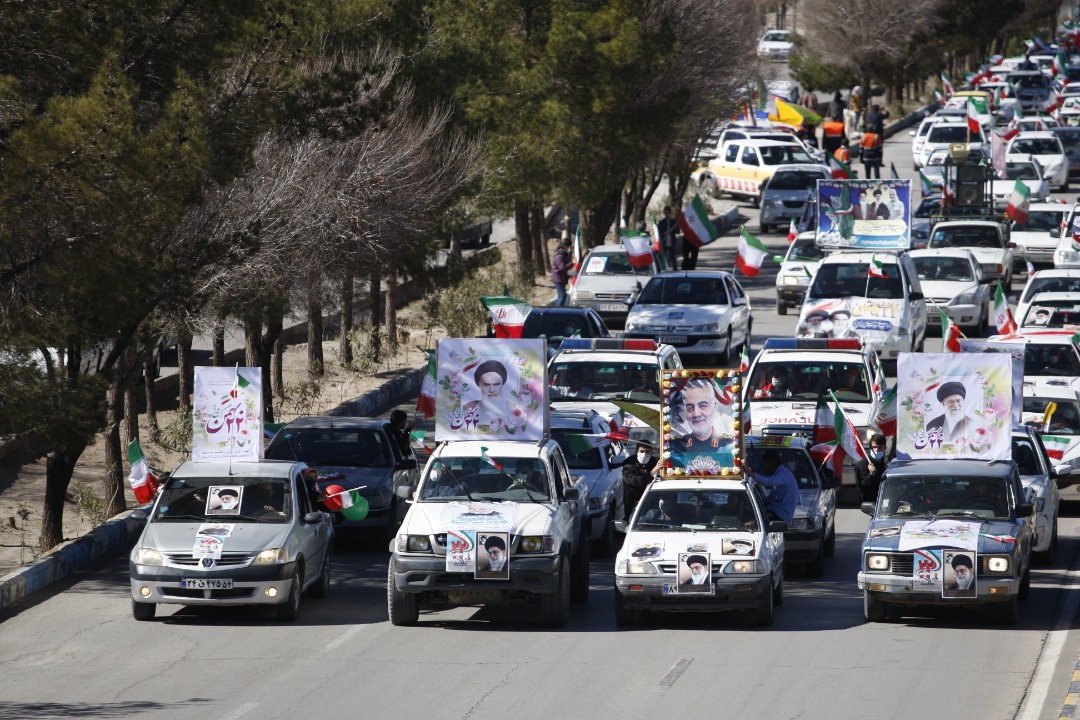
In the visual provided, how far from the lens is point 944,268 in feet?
116

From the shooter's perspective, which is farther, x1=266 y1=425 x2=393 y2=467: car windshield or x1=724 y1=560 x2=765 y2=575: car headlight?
x1=266 y1=425 x2=393 y2=467: car windshield

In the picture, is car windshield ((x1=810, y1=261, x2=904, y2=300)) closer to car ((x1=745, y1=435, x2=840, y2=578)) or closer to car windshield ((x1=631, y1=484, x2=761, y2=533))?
→ car ((x1=745, y1=435, x2=840, y2=578))

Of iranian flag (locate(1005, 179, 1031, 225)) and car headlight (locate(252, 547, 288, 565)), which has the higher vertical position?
iranian flag (locate(1005, 179, 1031, 225))

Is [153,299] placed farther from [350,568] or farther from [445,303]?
[445,303]

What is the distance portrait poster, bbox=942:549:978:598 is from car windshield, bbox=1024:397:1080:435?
681cm

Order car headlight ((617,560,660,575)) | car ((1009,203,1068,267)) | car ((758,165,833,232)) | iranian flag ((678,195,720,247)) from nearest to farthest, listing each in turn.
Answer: car headlight ((617,560,660,575)) < iranian flag ((678,195,720,247)) < car ((1009,203,1068,267)) < car ((758,165,833,232))

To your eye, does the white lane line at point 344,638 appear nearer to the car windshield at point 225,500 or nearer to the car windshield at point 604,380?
the car windshield at point 225,500

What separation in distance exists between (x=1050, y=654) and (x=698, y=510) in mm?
3455

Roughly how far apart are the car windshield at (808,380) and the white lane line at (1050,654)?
16.5ft

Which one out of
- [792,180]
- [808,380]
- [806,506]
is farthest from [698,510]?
[792,180]

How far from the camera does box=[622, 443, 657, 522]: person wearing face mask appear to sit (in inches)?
805

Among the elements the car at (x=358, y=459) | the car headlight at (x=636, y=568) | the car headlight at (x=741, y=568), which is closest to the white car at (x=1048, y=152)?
the car at (x=358, y=459)

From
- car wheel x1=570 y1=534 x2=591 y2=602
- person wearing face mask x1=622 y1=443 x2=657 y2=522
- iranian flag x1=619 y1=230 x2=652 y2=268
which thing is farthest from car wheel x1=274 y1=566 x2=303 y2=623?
iranian flag x1=619 y1=230 x2=652 y2=268

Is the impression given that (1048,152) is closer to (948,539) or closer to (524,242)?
(524,242)
